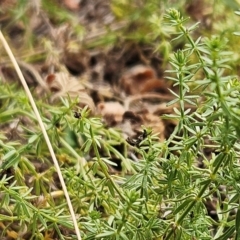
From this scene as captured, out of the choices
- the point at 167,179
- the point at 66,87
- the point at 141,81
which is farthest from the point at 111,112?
the point at 167,179

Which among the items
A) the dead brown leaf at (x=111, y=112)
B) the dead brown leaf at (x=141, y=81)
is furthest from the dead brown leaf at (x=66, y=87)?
the dead brown leaf at (x=141, y=81)

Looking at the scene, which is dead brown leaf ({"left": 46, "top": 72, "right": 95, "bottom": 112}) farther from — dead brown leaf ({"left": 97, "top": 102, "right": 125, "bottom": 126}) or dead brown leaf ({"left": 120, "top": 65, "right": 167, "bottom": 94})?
dead brown leaf ({"left": 120, "top": 65, "right": 167, "bottom": 94})

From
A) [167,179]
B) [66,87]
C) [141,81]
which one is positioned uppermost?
[167,179]

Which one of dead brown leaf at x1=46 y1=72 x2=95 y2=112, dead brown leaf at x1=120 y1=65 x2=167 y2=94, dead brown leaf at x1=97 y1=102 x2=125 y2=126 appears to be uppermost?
dead brown leaf at x1=46 y1=72 x2=95 y2=112

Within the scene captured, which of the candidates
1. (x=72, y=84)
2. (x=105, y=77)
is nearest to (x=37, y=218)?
(x=72, y=84)

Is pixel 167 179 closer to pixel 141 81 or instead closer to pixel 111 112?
pixel 111 112

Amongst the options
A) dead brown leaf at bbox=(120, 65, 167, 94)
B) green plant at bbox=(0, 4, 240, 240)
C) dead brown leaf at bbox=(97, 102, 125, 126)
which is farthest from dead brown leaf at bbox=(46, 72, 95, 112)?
green plant at bbox=(0, 4, 240, 240)

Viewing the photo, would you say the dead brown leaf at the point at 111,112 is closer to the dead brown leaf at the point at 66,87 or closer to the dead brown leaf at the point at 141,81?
the dead brown leaf at the point at 66,87

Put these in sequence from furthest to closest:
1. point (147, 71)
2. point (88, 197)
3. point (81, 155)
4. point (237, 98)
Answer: point (147, 71) → point (81, 155) → point (88, 197) → point (237, 98)

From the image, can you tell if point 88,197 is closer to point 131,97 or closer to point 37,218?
point 37,218

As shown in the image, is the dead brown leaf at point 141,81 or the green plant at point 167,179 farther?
the dead brown leaf at point 141,81

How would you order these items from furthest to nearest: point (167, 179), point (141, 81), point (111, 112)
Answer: point (141, 81), point (111, 112), point (167, 179)
